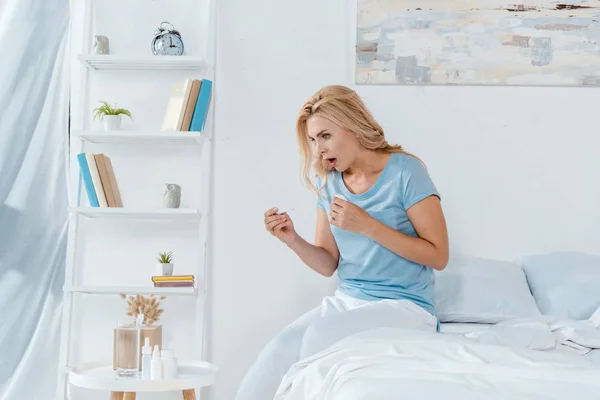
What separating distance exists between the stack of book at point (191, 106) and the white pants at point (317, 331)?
1029 mm

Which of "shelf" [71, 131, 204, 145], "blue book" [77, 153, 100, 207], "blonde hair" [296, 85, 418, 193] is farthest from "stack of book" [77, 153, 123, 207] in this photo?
"blonde hair" [296, 85, 418, 193]

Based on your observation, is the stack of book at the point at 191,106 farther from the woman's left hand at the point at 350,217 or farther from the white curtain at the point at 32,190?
the woman's left hand at the point at 350,217

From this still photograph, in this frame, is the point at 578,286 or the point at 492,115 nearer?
the point at 578,286

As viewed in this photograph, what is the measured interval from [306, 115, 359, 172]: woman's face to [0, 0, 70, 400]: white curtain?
44.3 inches

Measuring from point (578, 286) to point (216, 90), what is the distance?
158cm

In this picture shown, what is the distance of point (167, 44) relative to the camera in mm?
2814

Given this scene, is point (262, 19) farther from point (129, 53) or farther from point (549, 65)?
point (549, 65)

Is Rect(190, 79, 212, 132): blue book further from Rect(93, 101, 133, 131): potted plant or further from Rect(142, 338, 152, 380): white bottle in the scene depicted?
Rect(142, 338, 152, 380): white bottle

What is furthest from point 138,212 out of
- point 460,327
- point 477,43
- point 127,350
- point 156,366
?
point 477,43

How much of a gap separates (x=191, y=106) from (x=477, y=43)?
3.90 ft

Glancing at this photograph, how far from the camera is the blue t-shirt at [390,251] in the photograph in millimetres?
2088

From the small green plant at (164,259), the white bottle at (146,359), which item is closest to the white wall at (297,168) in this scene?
the small green plant at (164,259)

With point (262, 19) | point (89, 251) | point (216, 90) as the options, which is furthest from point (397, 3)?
point (89, 251)

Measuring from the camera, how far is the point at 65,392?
2.72 metres
